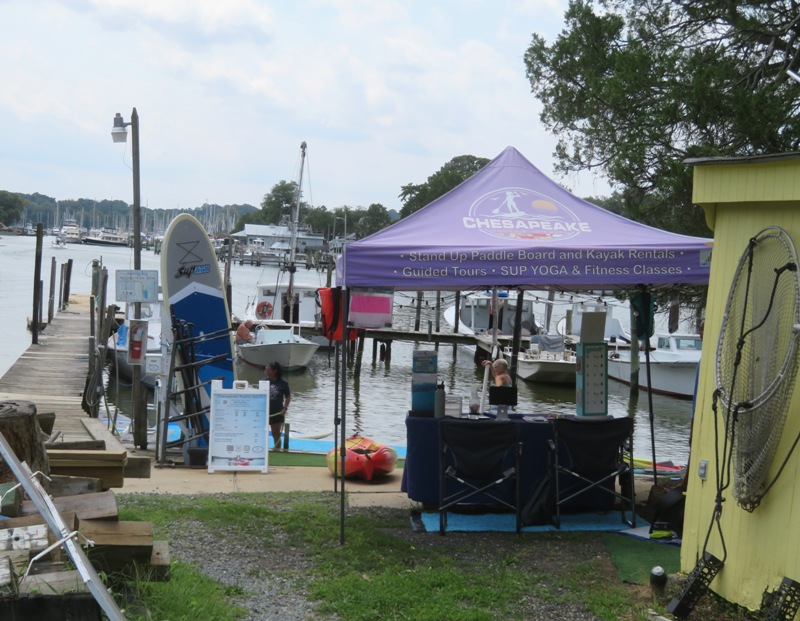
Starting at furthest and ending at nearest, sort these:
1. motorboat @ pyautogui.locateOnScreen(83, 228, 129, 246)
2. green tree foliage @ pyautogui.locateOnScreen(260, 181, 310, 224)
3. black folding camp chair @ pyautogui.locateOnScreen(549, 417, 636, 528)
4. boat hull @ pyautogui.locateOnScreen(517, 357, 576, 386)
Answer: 1. motorboat @ pyautogui.locateOnScreen(83, 228, 129, 246)
2. green tree foliage @ pyautogui.locateOnScreen(260, 181, 310, 224)
3. boat hull @ pyautogui.locateOnScreen(517, 357, 576, 386)
4. black folding camp chair @ pyautogui.locateOnScreen(549, 417, 636, 528)

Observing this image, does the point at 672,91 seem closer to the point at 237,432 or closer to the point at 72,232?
the point at 237,432

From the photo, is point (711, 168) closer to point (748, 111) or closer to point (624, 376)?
point (748, 111)

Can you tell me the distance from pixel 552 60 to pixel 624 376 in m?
12.7

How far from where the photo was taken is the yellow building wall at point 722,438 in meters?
5.16

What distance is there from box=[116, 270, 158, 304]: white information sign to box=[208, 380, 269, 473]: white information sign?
3373 mm

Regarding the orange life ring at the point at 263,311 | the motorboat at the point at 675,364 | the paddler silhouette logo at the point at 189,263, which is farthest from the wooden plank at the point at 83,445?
the orange life ring at the point at 263,311

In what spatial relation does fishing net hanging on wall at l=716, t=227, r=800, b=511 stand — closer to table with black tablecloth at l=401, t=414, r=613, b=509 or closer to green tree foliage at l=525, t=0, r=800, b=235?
table with black tablecloth at l=401, t=414, r=613, b=509

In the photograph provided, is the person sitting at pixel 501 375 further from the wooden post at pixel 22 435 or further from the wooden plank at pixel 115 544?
the wooden post at pixel 22 435

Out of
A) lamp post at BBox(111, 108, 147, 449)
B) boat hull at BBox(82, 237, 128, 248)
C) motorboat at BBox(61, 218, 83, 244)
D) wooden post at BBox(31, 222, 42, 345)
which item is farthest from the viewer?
boat hull at BBox(82, 237, 128, 248)

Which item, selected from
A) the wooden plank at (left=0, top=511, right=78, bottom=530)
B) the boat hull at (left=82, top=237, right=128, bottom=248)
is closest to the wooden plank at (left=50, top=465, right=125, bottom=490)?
the wooden plank at (left=0, top=511, right=78, bottom=530)

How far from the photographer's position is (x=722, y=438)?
5840 mm

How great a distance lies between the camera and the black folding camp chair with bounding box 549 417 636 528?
26.0 feet

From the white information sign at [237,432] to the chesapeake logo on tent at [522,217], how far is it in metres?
4.58

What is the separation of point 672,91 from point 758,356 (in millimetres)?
13280
